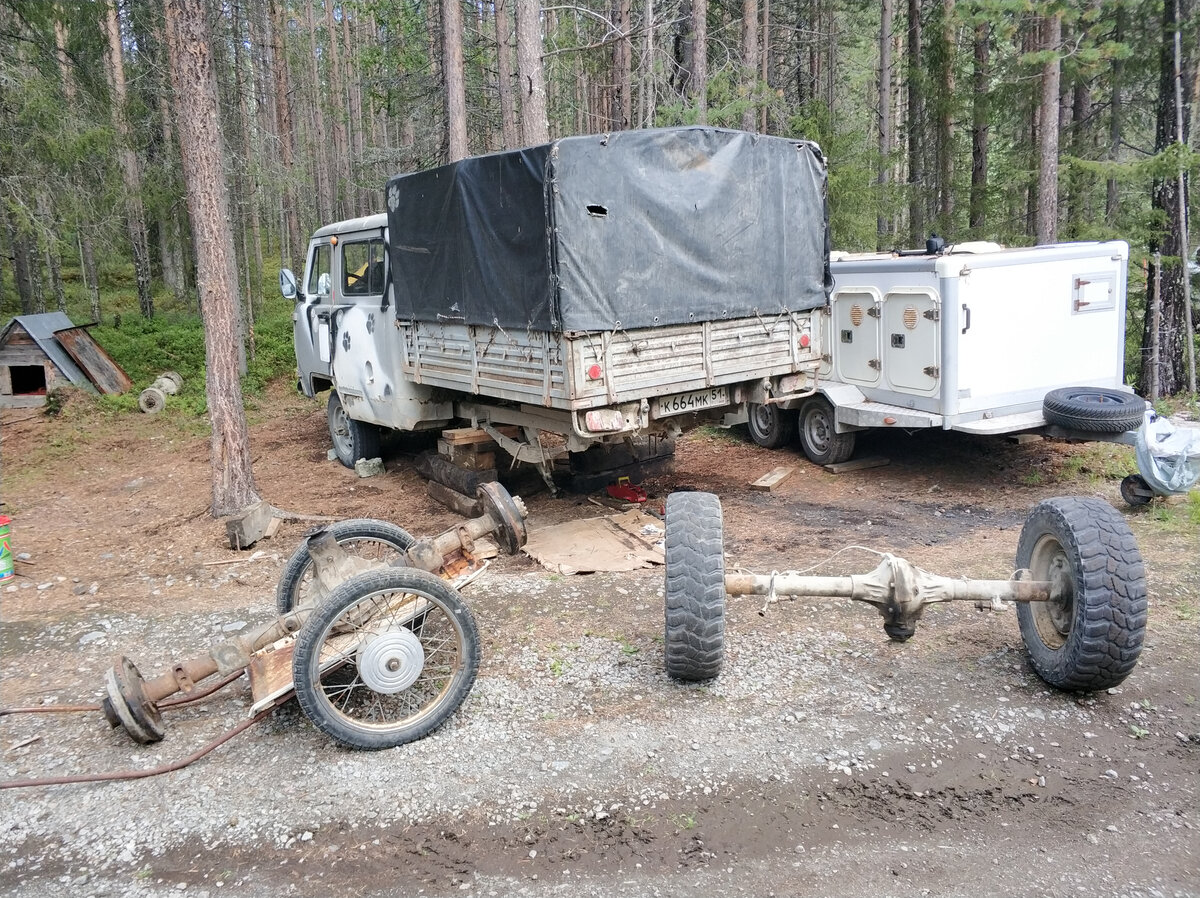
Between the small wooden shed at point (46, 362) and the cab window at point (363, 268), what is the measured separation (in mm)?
7580

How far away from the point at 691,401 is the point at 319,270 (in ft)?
17.1

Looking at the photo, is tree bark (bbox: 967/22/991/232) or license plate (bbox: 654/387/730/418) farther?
tree bark (bbox: 967/22/991/232)

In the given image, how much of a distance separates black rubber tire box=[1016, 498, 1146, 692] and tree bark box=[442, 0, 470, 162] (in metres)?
11.8

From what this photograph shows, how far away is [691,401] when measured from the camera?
7.41 metres

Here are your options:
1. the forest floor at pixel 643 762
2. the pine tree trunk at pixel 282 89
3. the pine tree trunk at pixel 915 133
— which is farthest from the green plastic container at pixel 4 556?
the pine tree trunk at pixel 282 89

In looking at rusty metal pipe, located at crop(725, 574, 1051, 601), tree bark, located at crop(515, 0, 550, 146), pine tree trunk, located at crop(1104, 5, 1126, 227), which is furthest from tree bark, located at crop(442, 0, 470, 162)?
rusty metal pipe, located at crop(725, 574, 1051, 601)

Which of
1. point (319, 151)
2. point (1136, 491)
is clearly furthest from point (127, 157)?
point (1136, 491)

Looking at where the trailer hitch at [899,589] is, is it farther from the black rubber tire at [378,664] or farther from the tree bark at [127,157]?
the tree bark at [127,157]

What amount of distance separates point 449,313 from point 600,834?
16.8ft

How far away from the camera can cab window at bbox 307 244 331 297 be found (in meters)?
10.1

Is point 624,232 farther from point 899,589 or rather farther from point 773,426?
point 773,426

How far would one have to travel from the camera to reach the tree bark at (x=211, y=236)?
7832 mm

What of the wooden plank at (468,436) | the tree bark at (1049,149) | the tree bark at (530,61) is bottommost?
the wooden plank at (468,436)

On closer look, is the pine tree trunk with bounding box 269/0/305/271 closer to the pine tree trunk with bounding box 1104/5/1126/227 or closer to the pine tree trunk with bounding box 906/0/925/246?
the pine tree trunk with bounding box 906/0/925/246
